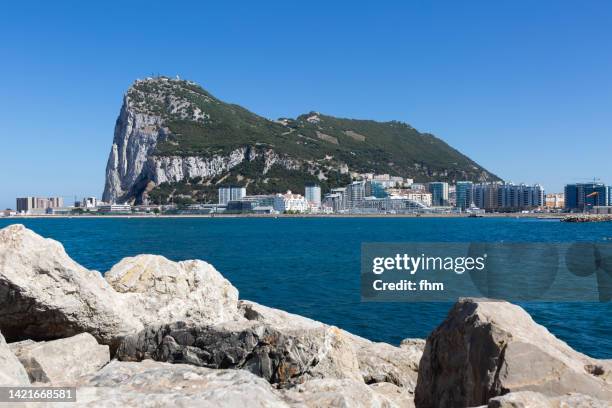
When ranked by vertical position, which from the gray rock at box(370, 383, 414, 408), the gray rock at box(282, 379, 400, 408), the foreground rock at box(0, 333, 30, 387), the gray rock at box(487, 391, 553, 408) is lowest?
the gray rock at box(370, 383, 414, 408)

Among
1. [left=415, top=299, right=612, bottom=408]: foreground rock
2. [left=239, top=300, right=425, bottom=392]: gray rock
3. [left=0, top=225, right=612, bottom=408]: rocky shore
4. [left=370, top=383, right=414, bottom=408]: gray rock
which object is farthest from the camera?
[left=239, top=300, right=425, bottom=392]: gray rock

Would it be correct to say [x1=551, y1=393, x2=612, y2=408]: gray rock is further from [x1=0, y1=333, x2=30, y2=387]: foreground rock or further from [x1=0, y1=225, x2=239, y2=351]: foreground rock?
[x1=0, y1=225, x2=239, y2=351]: foreground rock

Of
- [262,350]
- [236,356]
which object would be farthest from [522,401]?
[236,356]

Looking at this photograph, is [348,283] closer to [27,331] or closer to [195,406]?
[27,331]

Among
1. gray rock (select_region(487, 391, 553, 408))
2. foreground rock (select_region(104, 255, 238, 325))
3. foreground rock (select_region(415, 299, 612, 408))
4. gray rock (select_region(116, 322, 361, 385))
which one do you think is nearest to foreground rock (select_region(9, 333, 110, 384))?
gray rock (select_region(116, 322, 361, 385))

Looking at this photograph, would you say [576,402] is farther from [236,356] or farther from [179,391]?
[236,356]

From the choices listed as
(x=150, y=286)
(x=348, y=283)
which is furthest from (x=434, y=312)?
(x=150, y=286)
